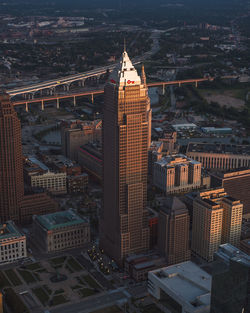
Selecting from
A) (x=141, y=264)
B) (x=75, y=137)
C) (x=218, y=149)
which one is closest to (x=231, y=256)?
(x=141, y=264)

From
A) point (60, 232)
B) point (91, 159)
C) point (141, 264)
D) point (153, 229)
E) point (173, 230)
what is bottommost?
point (141, 264)

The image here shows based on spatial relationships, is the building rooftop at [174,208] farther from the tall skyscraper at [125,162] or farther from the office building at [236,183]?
the office building at [236,183]

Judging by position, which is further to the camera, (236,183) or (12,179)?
(236,183)

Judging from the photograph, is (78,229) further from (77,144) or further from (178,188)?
(77,144)

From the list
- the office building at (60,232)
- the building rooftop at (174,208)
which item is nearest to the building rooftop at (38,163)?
the office building at (60,232)

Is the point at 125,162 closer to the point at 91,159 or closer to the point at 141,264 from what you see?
the point at 141,264

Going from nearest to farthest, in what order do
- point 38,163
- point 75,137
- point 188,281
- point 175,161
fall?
point 188,281, point 175,161, point 38,163, point 75,137
